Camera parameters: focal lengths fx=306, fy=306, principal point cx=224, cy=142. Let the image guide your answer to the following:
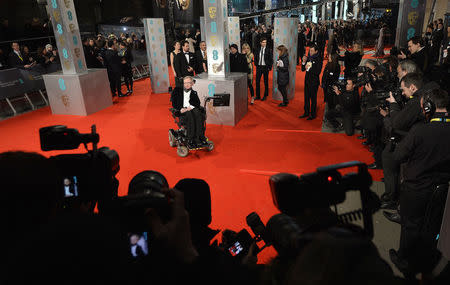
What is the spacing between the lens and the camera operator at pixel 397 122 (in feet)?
10.3

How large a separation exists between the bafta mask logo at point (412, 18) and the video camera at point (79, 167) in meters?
7.58

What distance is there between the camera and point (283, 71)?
7203 mm

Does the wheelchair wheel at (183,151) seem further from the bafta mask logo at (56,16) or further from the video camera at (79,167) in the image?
the bafta mask logo at (56,16)

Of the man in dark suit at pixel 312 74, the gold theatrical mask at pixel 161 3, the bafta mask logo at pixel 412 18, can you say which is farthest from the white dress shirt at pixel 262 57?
Answer: the gold theatrical mask at pixel 161 3

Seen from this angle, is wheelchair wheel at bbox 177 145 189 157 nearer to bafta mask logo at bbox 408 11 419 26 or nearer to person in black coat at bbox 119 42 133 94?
person in black coat at bbox 119 42 133 94

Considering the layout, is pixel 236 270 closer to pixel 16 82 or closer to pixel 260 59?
pixel 260 59

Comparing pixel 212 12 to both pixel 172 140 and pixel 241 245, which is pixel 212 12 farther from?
pixel 241 245

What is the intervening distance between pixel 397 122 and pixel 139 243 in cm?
315

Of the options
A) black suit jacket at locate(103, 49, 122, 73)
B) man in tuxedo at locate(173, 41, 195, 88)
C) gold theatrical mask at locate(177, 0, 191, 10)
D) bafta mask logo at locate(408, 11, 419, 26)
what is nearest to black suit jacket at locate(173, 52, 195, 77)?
man in tuxedo at locate(173, 41, 195, 88)

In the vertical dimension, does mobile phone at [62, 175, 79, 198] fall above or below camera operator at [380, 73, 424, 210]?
above

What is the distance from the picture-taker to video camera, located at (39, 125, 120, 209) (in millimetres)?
1401

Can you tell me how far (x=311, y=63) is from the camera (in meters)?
6.15

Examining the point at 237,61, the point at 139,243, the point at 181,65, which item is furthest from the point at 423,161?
the point at 181,65

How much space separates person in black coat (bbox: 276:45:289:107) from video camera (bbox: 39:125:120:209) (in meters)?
6.00
